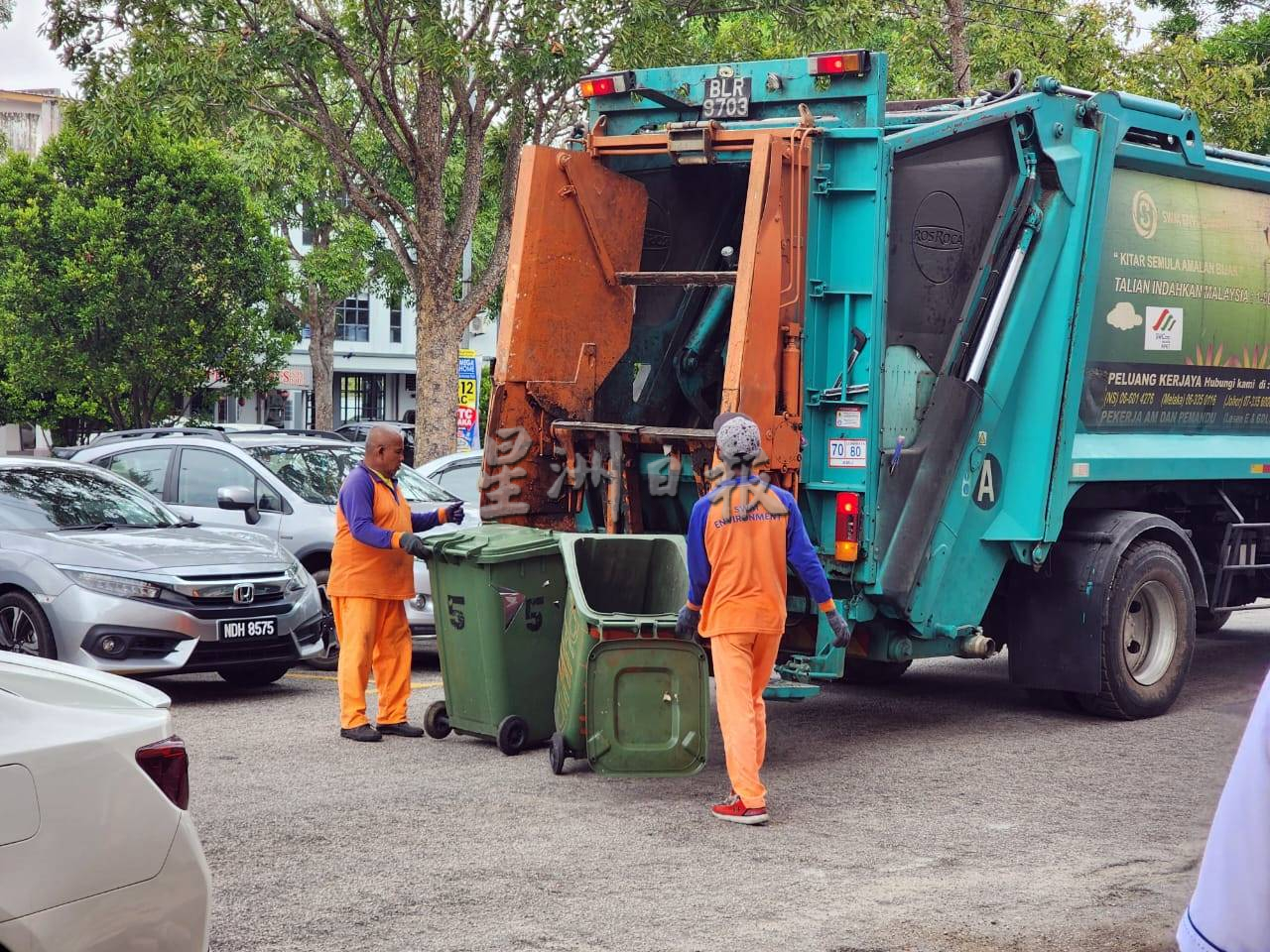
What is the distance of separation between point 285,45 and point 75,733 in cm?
1402

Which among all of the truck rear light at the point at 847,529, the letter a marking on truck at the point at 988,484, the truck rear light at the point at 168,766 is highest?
the letter a marking on truck at the point at 988,484

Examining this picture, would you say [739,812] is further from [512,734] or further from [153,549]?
[153,549]

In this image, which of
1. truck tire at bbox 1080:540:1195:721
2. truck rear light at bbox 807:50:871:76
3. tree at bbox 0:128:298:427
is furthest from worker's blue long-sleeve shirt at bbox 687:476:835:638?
tree at bbox 0:128:298:427

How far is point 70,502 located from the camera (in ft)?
33.1

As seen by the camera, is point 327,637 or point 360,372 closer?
point 327,637

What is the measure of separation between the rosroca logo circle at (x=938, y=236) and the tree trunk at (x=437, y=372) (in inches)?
434

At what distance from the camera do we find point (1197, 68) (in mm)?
19672

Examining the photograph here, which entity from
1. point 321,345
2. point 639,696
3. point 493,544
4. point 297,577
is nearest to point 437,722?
point 493,544

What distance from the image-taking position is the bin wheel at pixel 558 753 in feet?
23.9

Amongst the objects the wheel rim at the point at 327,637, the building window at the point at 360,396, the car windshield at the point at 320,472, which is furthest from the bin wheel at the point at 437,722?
the building window at the point at 360,396

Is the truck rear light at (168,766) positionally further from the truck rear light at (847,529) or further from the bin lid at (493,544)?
the truck rear light at (847,529)

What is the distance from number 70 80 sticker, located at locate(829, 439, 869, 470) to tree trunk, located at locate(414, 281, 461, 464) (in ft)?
36.6

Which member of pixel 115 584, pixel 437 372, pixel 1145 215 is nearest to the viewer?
pixel 1145 215

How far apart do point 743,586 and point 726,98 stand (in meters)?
2.74
